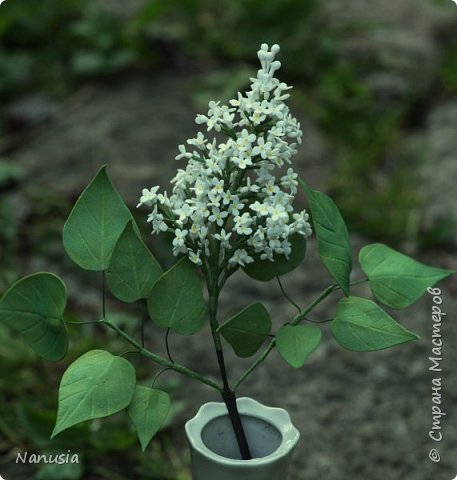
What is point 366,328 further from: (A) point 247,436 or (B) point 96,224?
(B) point 96,224

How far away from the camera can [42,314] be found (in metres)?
1.00

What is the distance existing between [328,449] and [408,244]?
0.81 metres

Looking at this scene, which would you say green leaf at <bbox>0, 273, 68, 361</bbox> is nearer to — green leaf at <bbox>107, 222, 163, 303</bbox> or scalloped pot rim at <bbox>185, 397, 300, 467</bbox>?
green leaf at <bbox>107, 222, 163, 303</bbox>

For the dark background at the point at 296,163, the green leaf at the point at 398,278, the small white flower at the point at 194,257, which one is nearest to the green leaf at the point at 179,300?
the small white flower at the point at 194,257

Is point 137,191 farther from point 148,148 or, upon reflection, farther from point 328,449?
point 328,449

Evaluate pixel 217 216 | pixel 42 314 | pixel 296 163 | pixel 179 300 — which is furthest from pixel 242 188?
pixel 296 163

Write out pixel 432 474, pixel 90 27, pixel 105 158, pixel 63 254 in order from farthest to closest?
1. pixel 90 27
2. pixel 105 158
3. pixel 63 254
4. pixel 432 474

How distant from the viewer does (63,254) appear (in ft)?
7.16

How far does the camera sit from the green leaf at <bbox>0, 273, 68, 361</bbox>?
0.99 m

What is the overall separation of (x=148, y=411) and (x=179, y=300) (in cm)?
14

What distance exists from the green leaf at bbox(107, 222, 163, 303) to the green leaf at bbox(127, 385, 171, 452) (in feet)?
0.39

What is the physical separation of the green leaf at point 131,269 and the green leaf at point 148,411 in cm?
12

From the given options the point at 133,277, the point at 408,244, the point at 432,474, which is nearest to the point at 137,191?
the point at 408,244

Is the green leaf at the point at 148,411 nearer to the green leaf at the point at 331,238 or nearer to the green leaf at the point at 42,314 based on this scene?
the green leaf at the point at 42,314
